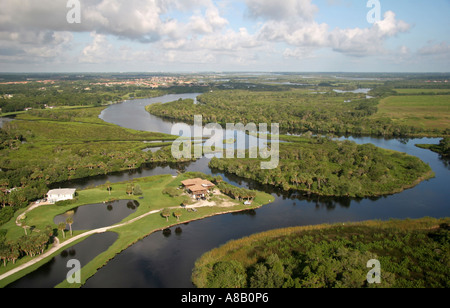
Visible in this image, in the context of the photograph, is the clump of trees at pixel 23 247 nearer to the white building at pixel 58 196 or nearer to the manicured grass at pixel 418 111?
the white building at pixel 58 196

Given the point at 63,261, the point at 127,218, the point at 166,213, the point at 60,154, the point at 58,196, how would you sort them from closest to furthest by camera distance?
1. the point at 63,261
2. the point at 166,213
3. the point at 127,218
4. the point at 58,196
5. the point at 60,154

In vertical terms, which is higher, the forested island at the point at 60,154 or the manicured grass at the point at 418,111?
the manicured grass at the point at 418,111

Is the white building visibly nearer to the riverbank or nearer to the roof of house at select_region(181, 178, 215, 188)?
the riverbank

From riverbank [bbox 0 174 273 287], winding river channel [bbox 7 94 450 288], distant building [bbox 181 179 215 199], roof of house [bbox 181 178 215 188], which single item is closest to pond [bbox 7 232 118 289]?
winding river channel [bbox 7 94 450 288]

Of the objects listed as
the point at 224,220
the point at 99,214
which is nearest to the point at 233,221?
the point at 224,220

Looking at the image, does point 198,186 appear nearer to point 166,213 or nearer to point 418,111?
point 166,213

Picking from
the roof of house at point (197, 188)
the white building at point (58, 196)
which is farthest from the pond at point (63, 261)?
the roof of house at point (197, 188)
